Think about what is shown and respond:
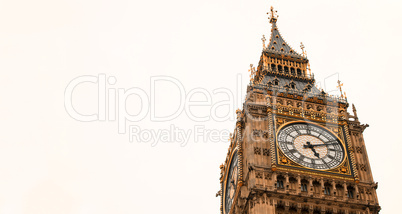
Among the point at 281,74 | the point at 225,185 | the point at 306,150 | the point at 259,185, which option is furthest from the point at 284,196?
the point at 281,74

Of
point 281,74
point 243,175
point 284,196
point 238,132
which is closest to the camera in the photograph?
point 284,196

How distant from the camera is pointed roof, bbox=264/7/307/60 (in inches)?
2785

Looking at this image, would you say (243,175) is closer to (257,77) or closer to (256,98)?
(256,98)

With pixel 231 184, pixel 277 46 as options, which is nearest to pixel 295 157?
pixel 231 184

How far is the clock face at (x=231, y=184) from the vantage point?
57.2 meters

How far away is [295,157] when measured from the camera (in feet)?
179

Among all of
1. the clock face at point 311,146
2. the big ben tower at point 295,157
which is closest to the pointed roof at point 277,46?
the big ben tower at point 295,157

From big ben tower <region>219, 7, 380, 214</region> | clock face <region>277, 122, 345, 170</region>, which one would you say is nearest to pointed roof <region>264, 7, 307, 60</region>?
big ben tower <region>219, 7, 380, 214</region>

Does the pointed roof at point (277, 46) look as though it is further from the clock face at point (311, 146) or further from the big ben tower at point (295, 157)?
the clock face at point (311, 146)

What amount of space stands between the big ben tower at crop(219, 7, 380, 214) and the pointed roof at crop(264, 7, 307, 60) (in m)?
5.60

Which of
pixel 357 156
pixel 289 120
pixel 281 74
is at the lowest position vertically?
pixel 357 156

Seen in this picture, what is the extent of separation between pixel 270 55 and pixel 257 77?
8.86 ft

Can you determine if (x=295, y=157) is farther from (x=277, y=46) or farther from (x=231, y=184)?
(x=277, y=46)

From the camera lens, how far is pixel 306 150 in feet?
182
